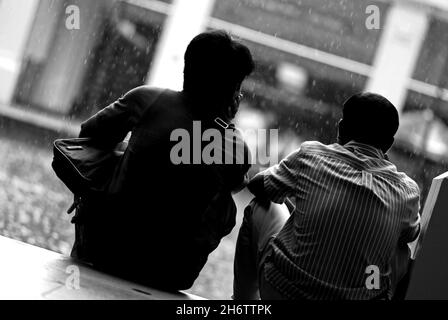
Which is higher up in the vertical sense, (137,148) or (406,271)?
(137,148)

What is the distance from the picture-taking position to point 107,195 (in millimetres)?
2463

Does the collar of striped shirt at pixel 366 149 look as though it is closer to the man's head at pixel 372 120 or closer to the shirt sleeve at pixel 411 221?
the man's head at pixel 372 120

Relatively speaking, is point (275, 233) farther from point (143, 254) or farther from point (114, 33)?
point (114, 33)

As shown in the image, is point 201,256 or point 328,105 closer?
point 201,256

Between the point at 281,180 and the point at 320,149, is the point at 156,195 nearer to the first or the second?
the point at 281,180

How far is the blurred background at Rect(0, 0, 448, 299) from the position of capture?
25.7 feet

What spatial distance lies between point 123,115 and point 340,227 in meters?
0.87

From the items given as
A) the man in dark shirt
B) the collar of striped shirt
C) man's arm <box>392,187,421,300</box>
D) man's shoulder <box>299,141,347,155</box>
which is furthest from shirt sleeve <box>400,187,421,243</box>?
the man in dark shirt

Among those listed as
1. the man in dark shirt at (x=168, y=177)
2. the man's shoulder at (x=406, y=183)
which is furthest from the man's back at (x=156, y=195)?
the man's shoulder at (x=406, y=183)

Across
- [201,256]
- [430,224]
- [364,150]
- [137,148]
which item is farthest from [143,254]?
[430,224]

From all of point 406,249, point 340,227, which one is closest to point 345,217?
point 340,227

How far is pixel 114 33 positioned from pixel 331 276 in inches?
249

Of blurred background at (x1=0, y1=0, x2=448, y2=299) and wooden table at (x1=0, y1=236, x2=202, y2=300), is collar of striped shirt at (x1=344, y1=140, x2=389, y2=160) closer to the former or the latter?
wooden table at (x1=0, y1=236, x2=202, y2=300)

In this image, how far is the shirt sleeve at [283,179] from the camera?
2393 millimetres
